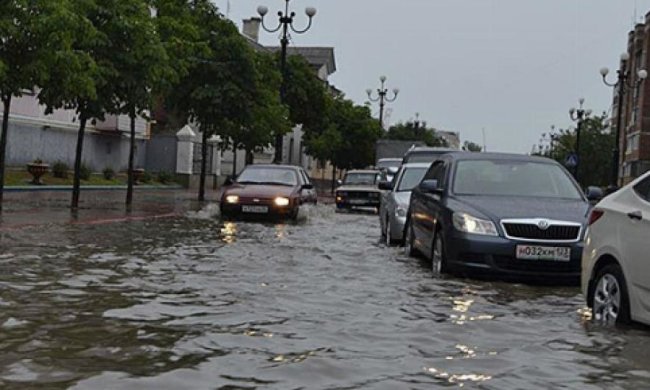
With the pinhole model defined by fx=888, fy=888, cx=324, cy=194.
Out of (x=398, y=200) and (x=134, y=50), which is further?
(x=134, y=50)

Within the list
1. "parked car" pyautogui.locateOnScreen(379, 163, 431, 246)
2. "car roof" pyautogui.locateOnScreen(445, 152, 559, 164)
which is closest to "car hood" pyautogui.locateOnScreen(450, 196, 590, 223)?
"car roof" pyautogui.locateOnScreen(445, 152, 559, 164)

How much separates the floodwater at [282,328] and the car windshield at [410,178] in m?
4.18

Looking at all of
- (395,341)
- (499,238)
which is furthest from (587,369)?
(499,238)

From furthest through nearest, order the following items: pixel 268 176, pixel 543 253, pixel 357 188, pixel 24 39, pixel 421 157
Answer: pixel 357 188 < pixel 421 157 < pixel 268 176 < pixel 24 39 < pixel 543 253

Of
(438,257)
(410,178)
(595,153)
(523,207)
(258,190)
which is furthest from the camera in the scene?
(595,153)

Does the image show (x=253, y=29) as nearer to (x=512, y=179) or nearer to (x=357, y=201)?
(x=357, y=201)

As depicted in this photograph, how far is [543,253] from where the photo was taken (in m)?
9.65

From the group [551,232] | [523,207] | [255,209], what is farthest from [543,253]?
[255,209]

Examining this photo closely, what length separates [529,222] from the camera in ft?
31.8

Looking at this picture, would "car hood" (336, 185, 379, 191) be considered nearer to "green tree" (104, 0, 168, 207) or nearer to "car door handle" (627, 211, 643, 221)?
"green tree" (104, 0, 168, 207)

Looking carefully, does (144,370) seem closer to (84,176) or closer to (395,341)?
(395,341)

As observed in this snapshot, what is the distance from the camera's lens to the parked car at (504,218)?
9.67 m

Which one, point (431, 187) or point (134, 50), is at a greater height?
point (134, 50)

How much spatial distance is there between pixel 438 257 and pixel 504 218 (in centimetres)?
110
